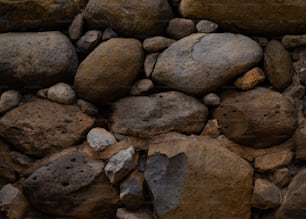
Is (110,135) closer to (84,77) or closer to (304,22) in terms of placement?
(84,77)

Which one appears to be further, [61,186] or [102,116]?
[102,116]

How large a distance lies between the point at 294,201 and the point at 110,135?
0.58 meters

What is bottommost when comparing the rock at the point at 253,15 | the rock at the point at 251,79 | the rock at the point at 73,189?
the rock at the point at 73,189

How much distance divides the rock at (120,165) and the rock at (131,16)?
381mm

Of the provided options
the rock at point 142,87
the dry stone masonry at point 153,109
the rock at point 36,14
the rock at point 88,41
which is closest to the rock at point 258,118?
the dry stone masonry at point 153,109

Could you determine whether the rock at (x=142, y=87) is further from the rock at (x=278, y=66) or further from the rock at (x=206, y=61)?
the rock at (x=278, y=66)

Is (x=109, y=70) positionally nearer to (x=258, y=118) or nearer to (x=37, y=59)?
(x=37, y=59)

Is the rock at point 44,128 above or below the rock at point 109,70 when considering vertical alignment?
below

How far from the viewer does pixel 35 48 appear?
1735mm

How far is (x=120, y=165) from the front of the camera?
1641 mm

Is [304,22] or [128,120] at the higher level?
[304,22]

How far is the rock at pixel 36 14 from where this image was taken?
175 cm

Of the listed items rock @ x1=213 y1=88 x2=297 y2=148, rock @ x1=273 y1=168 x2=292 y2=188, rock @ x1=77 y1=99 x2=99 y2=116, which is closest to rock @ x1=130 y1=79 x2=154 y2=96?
rock @ x1=77 y1=99 x2=99 y2=116

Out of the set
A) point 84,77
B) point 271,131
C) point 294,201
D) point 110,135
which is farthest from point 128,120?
point 294,201
